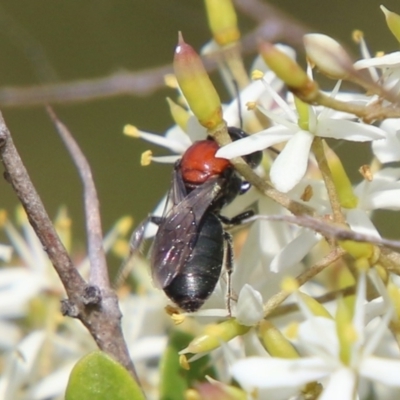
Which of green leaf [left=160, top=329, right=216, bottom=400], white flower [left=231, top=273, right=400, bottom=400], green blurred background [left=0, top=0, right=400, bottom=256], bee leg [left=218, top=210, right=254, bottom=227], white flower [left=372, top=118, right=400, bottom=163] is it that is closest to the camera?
white flower [left=231, top=273, right=400, bottom=400]

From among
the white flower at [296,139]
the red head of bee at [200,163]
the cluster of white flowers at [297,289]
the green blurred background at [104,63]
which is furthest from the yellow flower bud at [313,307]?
the green blurred background at [104,63]

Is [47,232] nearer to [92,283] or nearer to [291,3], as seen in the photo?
[92,283]

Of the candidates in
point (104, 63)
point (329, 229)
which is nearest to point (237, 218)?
point (329, 229)

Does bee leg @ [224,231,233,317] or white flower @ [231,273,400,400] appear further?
bee leg @ [224,231,233,317]

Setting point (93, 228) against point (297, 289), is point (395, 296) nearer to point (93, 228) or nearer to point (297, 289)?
point (297, 289)

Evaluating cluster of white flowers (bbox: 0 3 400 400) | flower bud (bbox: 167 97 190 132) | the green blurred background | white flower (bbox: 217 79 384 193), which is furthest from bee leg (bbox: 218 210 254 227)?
the green blurred background

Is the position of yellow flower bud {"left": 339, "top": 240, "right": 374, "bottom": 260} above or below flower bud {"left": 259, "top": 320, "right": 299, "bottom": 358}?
above

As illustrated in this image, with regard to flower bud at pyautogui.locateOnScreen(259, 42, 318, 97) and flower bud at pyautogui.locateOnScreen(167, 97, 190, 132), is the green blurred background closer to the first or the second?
flower bud at pyautogui.locateOnScreen(167, 97, 190, 132)

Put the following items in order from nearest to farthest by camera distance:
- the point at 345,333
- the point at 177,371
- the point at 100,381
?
1. the point at 345,333
2. the point at 100,381
3. the point at 177,371
